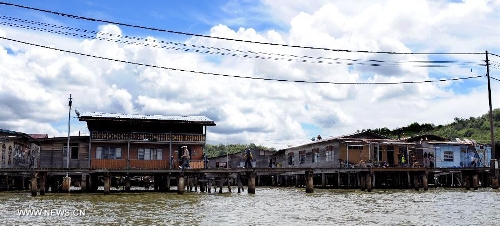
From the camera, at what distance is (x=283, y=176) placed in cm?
7569

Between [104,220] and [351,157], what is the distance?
39500 mm

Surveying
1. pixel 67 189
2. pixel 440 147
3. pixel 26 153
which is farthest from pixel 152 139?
pixel 440 147

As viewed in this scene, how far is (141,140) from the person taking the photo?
160 feet

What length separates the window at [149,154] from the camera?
1956 inches

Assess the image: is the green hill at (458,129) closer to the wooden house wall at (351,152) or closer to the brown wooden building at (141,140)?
the wooden house wall at (351,152)

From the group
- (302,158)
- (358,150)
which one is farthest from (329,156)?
(302,158)

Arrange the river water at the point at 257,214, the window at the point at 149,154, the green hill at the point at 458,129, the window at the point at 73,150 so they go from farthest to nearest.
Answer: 1. the green hill at the point at 458,129
2. the window at the point at 149,154
3. the window at the point at 73,150
4. the river water at the point at 257,214

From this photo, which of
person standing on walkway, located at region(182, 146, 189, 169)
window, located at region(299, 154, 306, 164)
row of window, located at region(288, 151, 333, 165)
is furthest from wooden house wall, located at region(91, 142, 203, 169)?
window, located at region(299, 154, 306, 164)

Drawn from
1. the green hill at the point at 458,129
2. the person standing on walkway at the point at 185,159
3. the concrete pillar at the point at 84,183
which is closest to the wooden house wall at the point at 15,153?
the concrete pillar at the point at 84,183

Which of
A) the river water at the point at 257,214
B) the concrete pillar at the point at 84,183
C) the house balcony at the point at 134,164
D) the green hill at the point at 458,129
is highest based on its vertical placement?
the green hill at the point at 458,129

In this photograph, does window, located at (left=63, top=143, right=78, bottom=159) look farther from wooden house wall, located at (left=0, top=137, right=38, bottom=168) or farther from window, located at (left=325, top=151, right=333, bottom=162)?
window, located at (left=325, top=151, right=333, bottom=162)

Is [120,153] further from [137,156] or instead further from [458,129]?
[458,129]

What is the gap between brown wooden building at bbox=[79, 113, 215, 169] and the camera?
1880 inches

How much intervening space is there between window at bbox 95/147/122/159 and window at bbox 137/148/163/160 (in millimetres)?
1867
